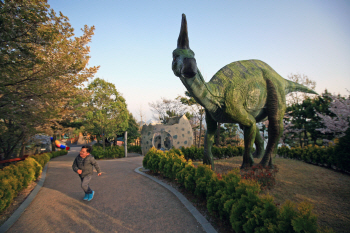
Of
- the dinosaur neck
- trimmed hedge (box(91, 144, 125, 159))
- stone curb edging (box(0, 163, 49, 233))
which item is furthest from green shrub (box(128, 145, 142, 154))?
the dinosaur neck

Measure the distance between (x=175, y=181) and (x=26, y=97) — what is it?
18.6ft

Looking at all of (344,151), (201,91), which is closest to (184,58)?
(201,91)

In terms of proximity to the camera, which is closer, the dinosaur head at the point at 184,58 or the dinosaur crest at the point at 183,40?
the dinosaur head at the point at 184,58

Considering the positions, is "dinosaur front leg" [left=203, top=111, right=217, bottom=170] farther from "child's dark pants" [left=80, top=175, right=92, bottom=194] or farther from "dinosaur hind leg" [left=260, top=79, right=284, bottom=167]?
"child's dark pants" [left=80, top=175, right=92, bottom=194]

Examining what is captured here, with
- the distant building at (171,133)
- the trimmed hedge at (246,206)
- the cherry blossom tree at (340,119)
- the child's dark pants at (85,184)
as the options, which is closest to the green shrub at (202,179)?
the trimmed hedge at (246,206)

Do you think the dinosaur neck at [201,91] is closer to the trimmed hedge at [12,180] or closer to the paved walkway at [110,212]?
the paved walkway at [110,212]

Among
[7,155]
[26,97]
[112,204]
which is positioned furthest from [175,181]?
[7,155]

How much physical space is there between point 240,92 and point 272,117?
1.84 m

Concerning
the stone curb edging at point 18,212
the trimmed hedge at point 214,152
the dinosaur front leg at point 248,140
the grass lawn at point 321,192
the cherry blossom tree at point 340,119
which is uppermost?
the cherry blossom tree at point 340,119

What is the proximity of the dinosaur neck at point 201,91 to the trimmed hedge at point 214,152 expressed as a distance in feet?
18.9

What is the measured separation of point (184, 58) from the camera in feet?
11.5

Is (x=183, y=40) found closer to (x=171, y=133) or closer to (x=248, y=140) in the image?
(x=248, y=140)

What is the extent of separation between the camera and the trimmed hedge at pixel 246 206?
2109 mm

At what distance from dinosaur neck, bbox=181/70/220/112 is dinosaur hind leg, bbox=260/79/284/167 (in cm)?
241
